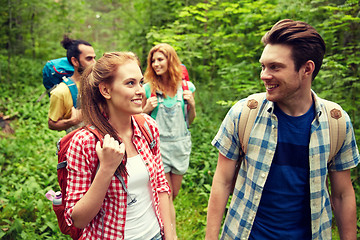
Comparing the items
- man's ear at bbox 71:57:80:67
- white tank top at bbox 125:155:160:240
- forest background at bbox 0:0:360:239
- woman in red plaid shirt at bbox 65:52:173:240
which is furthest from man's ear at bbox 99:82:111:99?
forest background at bbox 0:0:360:239

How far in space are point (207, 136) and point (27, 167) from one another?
459 cm

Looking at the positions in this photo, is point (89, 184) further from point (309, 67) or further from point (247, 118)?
point (309, 67)

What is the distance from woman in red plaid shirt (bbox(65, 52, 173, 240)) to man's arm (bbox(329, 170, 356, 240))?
128 cm

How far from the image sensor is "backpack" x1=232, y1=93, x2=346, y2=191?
6.40 ft

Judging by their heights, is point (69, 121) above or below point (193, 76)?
below

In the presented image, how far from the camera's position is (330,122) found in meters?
1.96

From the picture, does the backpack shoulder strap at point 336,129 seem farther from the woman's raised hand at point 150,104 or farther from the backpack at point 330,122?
the woman's raised hand at point 150,104

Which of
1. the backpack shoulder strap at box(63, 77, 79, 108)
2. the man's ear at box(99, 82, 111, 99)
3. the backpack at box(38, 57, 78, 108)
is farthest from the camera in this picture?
the backpack at box(38, 57, 78, 108)

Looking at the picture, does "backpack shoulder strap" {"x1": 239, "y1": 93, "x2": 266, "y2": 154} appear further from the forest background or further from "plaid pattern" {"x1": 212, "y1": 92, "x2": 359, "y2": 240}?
the forest background

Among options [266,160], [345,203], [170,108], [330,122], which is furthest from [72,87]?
[345,203]

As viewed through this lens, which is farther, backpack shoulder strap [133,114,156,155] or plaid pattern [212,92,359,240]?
backpack shoulder strap [133,114,156,155]

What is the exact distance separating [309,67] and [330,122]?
42cm

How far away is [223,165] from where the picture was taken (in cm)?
214

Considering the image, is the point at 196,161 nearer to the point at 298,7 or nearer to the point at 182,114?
the point at 182,114
